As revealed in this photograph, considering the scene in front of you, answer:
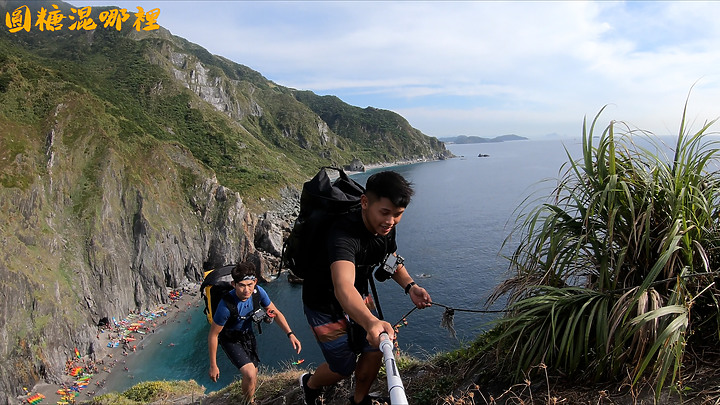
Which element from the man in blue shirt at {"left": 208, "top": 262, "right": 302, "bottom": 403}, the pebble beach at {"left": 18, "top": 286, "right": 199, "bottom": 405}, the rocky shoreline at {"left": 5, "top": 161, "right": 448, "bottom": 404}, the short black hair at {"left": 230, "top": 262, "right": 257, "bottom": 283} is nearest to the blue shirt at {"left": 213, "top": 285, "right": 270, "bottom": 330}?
the man in blue shirt at {"left": 208, "top": 262, "right": 302, "bottom": 403}

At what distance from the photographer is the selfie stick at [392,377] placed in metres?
1.59

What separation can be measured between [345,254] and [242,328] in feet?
11.5

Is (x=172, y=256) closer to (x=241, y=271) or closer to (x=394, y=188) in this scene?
(x=241, y=271)

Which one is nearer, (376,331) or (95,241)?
(376,331)

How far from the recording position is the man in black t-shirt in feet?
8.84

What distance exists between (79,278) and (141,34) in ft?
404

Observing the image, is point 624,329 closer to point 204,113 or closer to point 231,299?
point 231,299

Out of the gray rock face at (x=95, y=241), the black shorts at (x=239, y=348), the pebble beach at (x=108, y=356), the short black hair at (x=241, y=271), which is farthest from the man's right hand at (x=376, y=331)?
the gray rock face at (x=95, y=241)

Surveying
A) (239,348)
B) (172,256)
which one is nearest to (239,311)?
(239,348)

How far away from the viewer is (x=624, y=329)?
2723 mm

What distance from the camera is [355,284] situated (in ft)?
11.3

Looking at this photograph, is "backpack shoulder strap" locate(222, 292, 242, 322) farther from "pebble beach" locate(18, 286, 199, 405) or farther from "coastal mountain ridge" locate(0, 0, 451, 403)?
"coastal mountain ridge" locate(0, 0, 451, 403)

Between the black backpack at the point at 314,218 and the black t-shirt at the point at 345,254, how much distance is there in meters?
0.07

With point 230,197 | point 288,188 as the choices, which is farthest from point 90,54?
point 230,197
